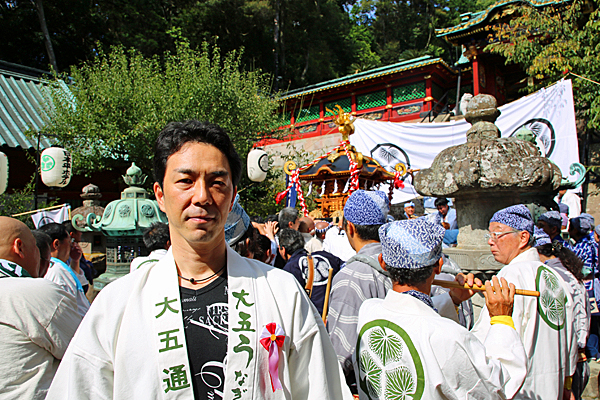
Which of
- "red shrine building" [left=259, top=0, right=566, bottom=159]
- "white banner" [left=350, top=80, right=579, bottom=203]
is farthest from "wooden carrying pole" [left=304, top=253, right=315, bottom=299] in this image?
"red shrine building" [left=259, top=0, right=566, bottom=159]

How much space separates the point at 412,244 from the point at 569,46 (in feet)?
24.3

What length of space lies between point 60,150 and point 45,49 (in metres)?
11.5

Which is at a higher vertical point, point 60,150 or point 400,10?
point 400,10

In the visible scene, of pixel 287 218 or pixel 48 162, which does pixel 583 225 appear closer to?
pixel 287 218

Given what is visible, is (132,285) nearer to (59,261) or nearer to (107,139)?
(59,261)

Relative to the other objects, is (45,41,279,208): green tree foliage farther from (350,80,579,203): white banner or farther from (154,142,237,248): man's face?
(154,142,237,248): man's face

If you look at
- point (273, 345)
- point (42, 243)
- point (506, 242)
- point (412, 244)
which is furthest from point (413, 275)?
point (42, 243)

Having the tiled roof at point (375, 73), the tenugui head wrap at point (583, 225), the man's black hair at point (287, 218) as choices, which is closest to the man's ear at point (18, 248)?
the man's black hair at point (287, 218)

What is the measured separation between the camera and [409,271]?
1619 mm

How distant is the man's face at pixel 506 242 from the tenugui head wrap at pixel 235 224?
70.9 inches

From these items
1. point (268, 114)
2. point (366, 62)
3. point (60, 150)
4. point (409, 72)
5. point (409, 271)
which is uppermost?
point (366, 62)

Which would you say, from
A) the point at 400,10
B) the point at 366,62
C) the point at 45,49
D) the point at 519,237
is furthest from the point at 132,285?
the point at 400,10

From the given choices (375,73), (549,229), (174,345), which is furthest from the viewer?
(375,73)

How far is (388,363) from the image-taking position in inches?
59.3
